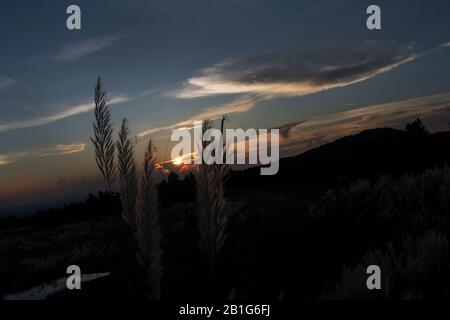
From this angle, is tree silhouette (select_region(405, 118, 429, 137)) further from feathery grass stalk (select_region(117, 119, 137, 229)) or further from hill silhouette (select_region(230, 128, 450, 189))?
feathery grass stalk (select_region(117, 119, 137, 229))

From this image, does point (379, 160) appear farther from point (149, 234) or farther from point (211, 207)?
point (149, 234)

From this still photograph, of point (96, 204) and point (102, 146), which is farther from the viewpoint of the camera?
point (96, 204)

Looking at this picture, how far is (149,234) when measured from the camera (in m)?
2.05

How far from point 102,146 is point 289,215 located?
8.76 m

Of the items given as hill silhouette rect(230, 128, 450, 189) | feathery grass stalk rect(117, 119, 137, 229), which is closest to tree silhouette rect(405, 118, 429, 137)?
hill silhouette rect(230, 128, 450, 189)

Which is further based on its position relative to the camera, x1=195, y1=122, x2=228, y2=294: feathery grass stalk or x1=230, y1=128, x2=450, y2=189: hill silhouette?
x1=230, y1=128, x2=450, y2=189: hill silhouette

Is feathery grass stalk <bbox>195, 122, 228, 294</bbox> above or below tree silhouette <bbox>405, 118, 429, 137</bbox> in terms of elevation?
below

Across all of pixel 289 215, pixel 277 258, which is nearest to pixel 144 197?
pixel 277 258

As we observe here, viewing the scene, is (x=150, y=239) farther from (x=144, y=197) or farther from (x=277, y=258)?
(x=277, y=258)

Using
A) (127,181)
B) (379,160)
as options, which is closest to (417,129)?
(379,160)

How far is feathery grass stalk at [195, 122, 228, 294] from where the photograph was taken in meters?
1.99

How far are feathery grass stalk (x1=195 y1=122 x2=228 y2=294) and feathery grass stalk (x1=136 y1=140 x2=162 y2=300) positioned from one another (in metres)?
0.22
